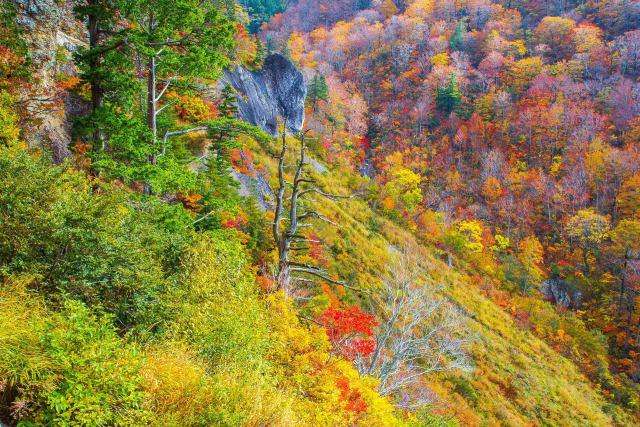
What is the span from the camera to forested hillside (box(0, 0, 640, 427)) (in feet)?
16.0

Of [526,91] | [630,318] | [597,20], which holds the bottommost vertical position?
[630,318]

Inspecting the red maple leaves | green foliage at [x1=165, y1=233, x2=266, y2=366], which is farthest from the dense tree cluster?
green foliage at [x1=165, y1=233, x2=266, y2=366]

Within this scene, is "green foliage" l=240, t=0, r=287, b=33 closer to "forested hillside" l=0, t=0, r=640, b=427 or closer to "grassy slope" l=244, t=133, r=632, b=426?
"forested hillside" l=0, t=0, r=640, b=427

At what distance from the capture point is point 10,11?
32.2 ft

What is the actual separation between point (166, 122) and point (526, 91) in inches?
2422

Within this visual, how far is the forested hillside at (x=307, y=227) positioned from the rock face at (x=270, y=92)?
25 cm

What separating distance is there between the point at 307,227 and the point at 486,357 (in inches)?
492

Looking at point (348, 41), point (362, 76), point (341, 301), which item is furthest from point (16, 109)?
point (348, 41)

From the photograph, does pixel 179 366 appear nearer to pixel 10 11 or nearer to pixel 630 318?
pixel 10 11

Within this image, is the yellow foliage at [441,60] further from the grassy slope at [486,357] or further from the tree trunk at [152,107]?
the tree trunk at [152,107]

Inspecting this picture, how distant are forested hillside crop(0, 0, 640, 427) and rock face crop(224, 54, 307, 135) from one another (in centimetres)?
25

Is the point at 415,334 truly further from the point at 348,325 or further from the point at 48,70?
the point at 48,70

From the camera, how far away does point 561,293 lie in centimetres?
3597

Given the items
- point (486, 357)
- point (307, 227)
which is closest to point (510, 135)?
point (486, 357)
